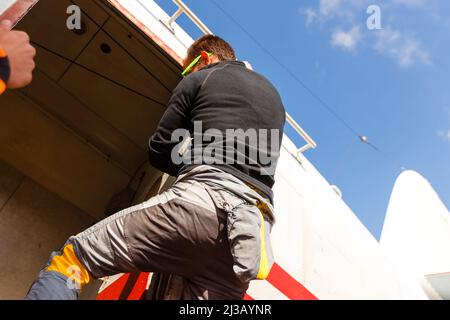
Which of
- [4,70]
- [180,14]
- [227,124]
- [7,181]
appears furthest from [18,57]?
[7,181]

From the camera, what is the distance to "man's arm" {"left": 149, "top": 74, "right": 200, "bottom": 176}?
1.92 metres

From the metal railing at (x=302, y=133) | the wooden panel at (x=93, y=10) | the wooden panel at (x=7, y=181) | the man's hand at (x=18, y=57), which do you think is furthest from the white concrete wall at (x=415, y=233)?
the man's hand at (x=18, y=57)

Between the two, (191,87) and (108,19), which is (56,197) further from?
(191,87)

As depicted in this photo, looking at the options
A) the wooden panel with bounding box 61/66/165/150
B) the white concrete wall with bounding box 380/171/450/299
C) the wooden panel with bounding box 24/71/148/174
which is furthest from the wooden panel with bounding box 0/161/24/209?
the white concrete wall with bounding box 380/171/450/299

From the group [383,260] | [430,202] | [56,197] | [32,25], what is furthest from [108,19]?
[430,202]

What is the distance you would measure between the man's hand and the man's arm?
2.24ft

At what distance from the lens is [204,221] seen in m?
1.50

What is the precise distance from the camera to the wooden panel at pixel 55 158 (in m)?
4.01

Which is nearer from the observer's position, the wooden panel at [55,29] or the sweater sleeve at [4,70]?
the sweater sleeve at [4,70]

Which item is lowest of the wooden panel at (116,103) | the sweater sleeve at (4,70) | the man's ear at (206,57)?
the wooden panel at (116,103)

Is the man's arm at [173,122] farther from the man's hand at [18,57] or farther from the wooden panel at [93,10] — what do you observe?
the wooden panel at [93,10]

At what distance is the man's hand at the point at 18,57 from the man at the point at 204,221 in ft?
2.17

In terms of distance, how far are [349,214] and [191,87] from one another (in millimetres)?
3962

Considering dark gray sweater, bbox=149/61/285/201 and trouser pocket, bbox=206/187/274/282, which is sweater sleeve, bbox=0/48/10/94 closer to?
dark gray sweater, bbox=149/61/285/201
